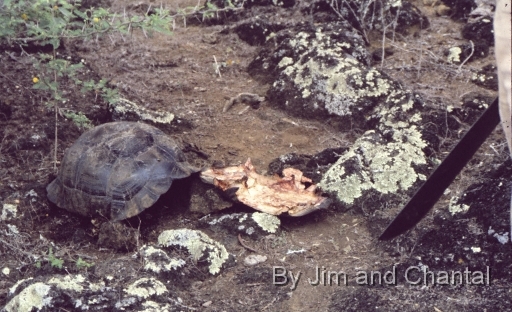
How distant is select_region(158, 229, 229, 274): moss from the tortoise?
19.9 inches

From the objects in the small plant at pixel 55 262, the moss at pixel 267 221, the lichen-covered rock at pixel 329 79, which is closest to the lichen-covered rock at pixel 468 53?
the lichen-covered rock at pixel 329 79

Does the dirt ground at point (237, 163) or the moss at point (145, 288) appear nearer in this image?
the moss at point (145, 288)

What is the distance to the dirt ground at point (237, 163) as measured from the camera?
2795 mm

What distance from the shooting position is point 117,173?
12.3 ft

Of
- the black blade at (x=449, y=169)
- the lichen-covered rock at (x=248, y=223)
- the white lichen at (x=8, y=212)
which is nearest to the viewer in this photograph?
the black blade at (x=449, y=169)

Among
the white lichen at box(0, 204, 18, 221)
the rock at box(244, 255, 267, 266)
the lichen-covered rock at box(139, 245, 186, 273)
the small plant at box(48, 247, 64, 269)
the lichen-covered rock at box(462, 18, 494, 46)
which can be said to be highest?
the lichen-covered rock at box(462, 18, 494, 46)

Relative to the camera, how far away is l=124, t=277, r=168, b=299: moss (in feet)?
8.68

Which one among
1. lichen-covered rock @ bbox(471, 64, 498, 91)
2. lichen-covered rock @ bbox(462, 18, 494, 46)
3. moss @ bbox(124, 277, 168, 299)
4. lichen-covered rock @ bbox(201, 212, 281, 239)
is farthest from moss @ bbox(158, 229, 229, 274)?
lichen-covered rock @ bbox(462, 18, 494, 46)

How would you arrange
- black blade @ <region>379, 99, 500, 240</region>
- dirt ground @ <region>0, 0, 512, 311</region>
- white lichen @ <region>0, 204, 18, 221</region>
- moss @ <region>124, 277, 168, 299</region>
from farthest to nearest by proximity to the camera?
white lichen @ <region>0, 204, 18, 221</region>
dirt ground @ <region>0, 0, 512, 311</region>
moss @ <region>124, 277, 168, 299</region>
black blade @ <region>379, 99, 500, 240</region>

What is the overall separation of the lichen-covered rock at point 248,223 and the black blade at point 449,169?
1540 mm

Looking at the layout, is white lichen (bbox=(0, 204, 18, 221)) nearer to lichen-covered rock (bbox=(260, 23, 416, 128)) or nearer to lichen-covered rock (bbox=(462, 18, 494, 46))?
lichen-covered rock (bbox=(260, 23, 416, 128))

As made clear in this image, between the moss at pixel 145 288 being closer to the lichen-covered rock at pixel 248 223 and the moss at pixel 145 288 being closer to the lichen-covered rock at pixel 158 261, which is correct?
the lichen-covered rock at pixel 158 261

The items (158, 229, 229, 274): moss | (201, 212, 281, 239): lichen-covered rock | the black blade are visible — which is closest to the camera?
the black blade

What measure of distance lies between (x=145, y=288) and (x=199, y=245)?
1.55ft
